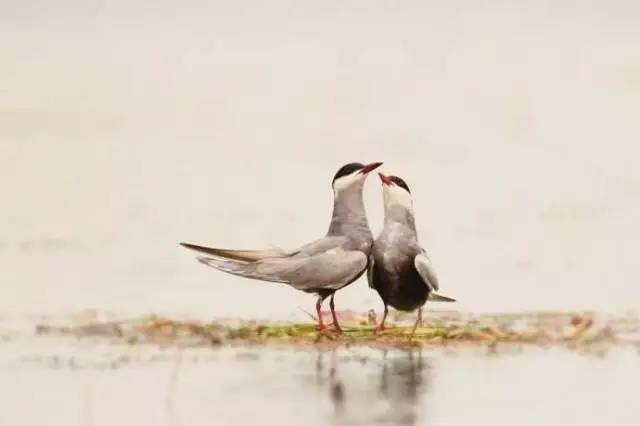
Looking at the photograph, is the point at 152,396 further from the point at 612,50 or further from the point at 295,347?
the point at 612,50

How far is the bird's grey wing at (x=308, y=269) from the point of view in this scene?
1928mm

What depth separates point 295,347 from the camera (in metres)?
1.92

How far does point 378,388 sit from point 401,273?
0.21 m

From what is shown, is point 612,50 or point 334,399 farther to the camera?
point 612,50

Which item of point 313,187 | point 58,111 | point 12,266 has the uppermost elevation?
point 58,111

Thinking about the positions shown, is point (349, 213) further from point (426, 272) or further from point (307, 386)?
point (307, 386)

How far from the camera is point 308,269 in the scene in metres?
1.93

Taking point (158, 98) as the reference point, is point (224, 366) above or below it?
below

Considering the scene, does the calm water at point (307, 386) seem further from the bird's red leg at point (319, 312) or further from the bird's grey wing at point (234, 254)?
the bird's grey wing at point (234, 254)

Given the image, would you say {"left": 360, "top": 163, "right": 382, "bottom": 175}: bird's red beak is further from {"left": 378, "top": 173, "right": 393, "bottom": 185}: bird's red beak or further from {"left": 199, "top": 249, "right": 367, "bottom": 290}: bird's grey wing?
{"left": 199, "top": 249, "right": 367, "bottom": 290}: bird's grey wing

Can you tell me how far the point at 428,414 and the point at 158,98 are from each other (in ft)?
2.43

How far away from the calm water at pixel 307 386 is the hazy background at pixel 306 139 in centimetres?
10

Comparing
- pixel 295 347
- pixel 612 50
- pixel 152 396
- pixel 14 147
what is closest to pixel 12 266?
pixel 14 147

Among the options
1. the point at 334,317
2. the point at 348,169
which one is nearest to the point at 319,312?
the point at 334,317
